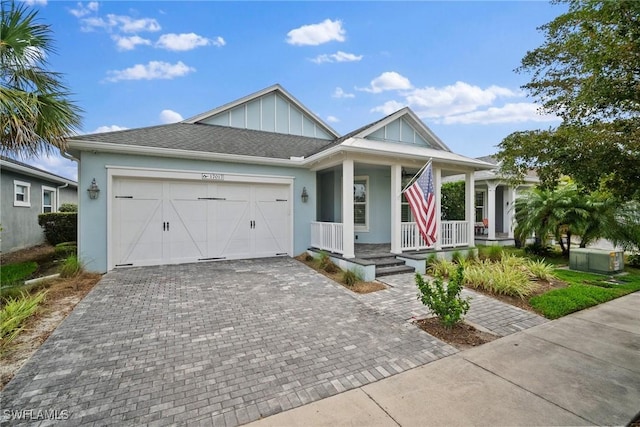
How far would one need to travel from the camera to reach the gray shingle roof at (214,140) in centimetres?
797

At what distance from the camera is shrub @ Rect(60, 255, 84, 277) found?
671cm

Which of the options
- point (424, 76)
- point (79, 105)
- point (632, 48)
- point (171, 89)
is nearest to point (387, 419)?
point (632, 48)

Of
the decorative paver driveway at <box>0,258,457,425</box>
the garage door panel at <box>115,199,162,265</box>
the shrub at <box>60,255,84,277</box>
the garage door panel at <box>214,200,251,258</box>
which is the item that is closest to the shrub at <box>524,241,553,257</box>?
the decorative paver driveway at <box>0,258,457,425</box>

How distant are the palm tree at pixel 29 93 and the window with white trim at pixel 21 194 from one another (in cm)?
794

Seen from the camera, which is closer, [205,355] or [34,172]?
[205,355]

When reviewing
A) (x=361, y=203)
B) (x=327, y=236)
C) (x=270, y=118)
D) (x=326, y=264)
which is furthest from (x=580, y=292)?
(x=270, y=118)

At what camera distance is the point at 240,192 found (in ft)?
30.1

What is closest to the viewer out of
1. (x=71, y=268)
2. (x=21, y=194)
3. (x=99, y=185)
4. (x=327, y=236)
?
(x=71, y=268)

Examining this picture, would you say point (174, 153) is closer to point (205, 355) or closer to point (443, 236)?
point (205, 355)

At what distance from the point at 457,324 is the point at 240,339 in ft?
11.0

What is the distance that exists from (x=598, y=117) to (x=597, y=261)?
6.74 m

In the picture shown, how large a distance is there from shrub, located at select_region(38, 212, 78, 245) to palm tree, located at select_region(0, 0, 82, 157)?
767 cm

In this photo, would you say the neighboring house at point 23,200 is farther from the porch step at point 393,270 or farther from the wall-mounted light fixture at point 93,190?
the porch step at point 393,270

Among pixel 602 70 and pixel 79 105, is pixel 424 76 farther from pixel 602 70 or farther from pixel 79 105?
pixel 79 105
